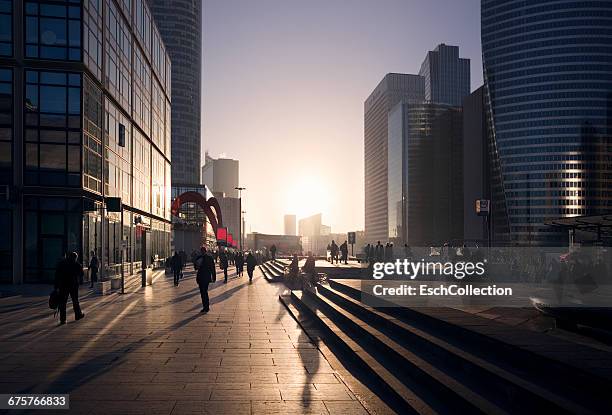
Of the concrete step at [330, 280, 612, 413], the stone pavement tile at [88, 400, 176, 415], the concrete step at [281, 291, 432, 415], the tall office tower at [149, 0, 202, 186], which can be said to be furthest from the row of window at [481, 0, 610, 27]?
the stone pavement tile at [88, 400, 176, 415]

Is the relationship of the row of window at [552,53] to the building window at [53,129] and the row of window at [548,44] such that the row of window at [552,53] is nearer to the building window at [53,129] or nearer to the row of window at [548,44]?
the row of window at [548,44]

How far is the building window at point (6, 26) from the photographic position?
2731 cm

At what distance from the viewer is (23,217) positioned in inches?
1086

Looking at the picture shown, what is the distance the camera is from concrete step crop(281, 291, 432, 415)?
670 cm

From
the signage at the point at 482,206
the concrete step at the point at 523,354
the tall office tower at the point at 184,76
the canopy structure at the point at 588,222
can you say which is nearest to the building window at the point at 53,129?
the signage at the point at 482,206

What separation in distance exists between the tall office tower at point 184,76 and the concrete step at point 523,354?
160 meters

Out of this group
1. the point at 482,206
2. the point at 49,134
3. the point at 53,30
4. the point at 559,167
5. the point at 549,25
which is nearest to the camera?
the point at 482,206

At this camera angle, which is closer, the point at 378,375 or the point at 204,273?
the point at 378,375

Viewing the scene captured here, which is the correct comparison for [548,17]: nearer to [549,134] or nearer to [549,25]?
[549,25]

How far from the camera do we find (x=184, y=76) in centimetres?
17075

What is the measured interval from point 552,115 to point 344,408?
14119 cm

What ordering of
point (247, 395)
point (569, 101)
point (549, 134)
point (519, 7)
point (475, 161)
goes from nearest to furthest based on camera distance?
point (247, 395)
point (569, 101)
point (549, 134)
point (519, 7)
point (475, 161)

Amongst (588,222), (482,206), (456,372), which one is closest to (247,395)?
(456,372)

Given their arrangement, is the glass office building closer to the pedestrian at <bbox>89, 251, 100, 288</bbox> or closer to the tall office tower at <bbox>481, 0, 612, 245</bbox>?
the pedestrian at <bbox>89, 251, 100, 288</bbox>
